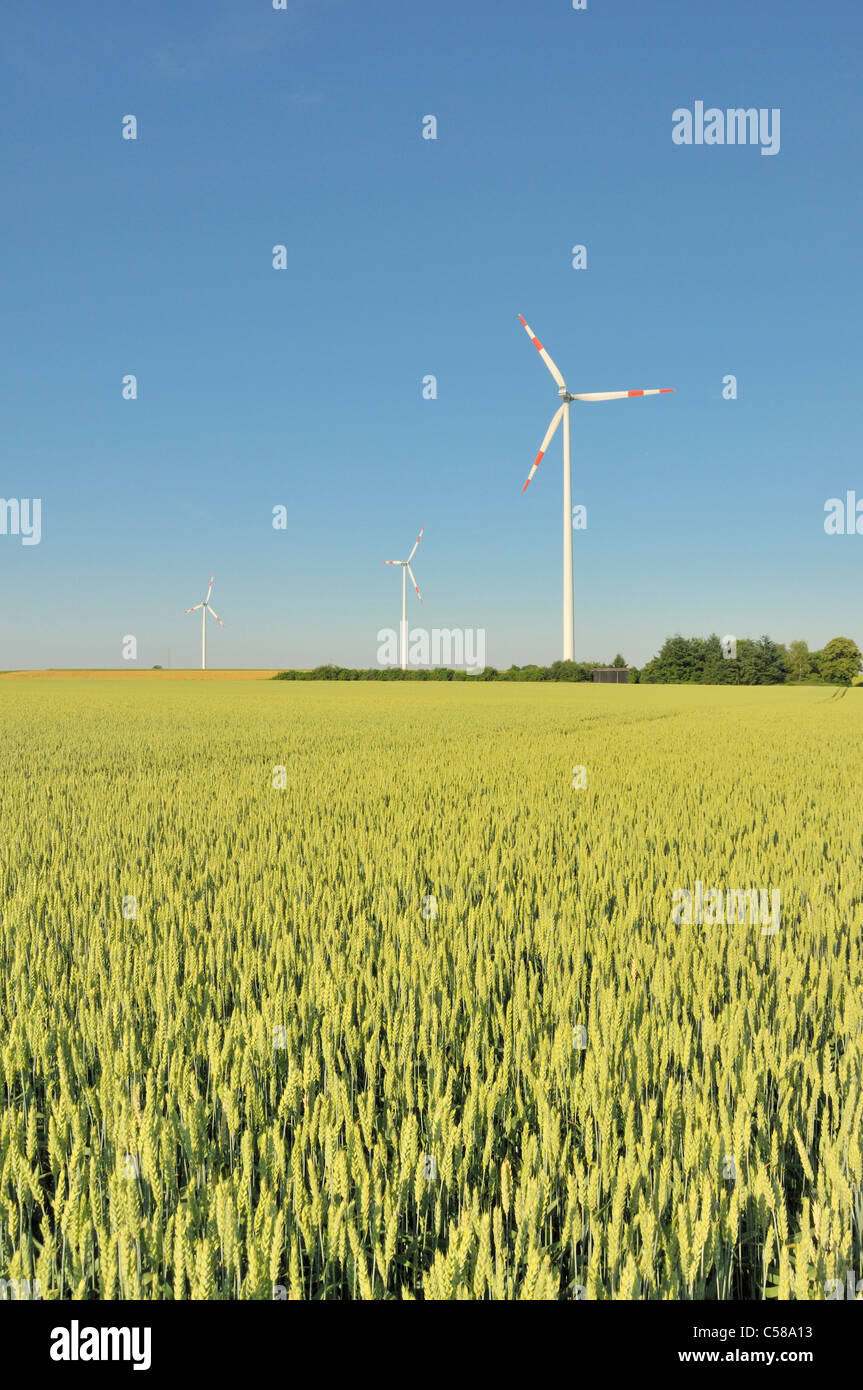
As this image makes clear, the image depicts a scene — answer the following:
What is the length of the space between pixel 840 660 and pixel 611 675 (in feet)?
204

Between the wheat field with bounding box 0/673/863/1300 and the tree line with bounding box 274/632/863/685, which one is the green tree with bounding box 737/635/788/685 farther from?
the wheat field with bounding box 0/673/863/1300

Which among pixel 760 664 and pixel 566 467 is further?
pixel 760 664

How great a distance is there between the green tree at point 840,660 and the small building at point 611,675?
4361 cm

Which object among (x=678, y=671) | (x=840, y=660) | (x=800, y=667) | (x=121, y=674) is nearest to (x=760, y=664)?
(x=678, y=671)

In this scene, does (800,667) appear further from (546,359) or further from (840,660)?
(546,359)

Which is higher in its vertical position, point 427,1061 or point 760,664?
point 760,664

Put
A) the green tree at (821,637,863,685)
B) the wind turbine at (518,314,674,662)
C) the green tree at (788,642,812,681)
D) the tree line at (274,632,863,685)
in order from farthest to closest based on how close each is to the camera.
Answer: the green tree at (821,637,863,685)
the green tree at (788,642,812,681)
the tree line at (274,632,863,685)
the wind turbine at (518,314,674,662)

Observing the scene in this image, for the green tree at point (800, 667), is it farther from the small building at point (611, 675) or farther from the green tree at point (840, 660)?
the small building at point (611, 675)

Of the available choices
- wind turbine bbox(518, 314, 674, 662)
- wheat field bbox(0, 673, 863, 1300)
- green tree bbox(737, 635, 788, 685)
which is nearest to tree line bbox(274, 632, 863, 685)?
green tree bbox(737, 635, 788, 685)

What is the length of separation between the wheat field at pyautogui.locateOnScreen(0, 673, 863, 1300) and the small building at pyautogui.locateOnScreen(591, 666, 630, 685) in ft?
284

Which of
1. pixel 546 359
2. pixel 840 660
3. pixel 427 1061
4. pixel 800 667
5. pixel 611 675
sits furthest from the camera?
pixel 840 660

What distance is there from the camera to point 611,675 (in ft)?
314

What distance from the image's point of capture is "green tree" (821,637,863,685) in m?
126

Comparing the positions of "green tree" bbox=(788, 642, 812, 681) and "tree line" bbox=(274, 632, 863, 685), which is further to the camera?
"green tree" bbox=(788, 642, 812, 681)
